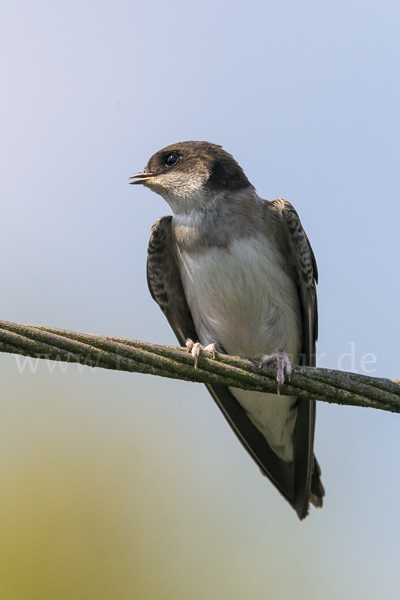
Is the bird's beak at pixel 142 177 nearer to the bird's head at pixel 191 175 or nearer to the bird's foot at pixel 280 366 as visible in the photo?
the bird's head at pixel 191 175

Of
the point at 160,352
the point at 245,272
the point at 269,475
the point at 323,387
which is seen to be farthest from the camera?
the point at 269,475

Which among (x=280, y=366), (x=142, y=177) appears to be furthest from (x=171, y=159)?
(x=280, y=366)

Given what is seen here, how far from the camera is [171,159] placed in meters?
6.19

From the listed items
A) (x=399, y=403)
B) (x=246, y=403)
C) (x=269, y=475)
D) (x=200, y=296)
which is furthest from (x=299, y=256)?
(x=399, y=403)

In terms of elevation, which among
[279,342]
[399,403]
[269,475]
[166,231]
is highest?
[166,231]

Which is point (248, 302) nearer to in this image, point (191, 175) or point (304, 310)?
point (304, 310)

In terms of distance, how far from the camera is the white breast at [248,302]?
207 inches

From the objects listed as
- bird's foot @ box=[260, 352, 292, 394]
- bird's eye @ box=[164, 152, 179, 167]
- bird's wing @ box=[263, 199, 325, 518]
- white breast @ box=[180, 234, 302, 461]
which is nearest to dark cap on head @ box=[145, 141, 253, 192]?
bird's eye @ box=[164, 152, 179, 167]

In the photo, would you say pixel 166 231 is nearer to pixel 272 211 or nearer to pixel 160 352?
pixel 272 211

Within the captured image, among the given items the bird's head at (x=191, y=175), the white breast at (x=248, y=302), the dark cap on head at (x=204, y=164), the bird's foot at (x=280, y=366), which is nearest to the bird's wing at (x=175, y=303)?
the white breast at (x=248, y=302)

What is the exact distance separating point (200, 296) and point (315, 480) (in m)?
1.60

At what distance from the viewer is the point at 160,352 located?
334 cm

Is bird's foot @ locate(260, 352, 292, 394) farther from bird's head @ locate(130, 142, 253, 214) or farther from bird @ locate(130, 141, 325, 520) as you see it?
bird's head @ locate(130, 142, 253, 214)

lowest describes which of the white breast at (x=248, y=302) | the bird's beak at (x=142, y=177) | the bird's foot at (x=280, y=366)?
the bird's foot at (x=280, y=366)
